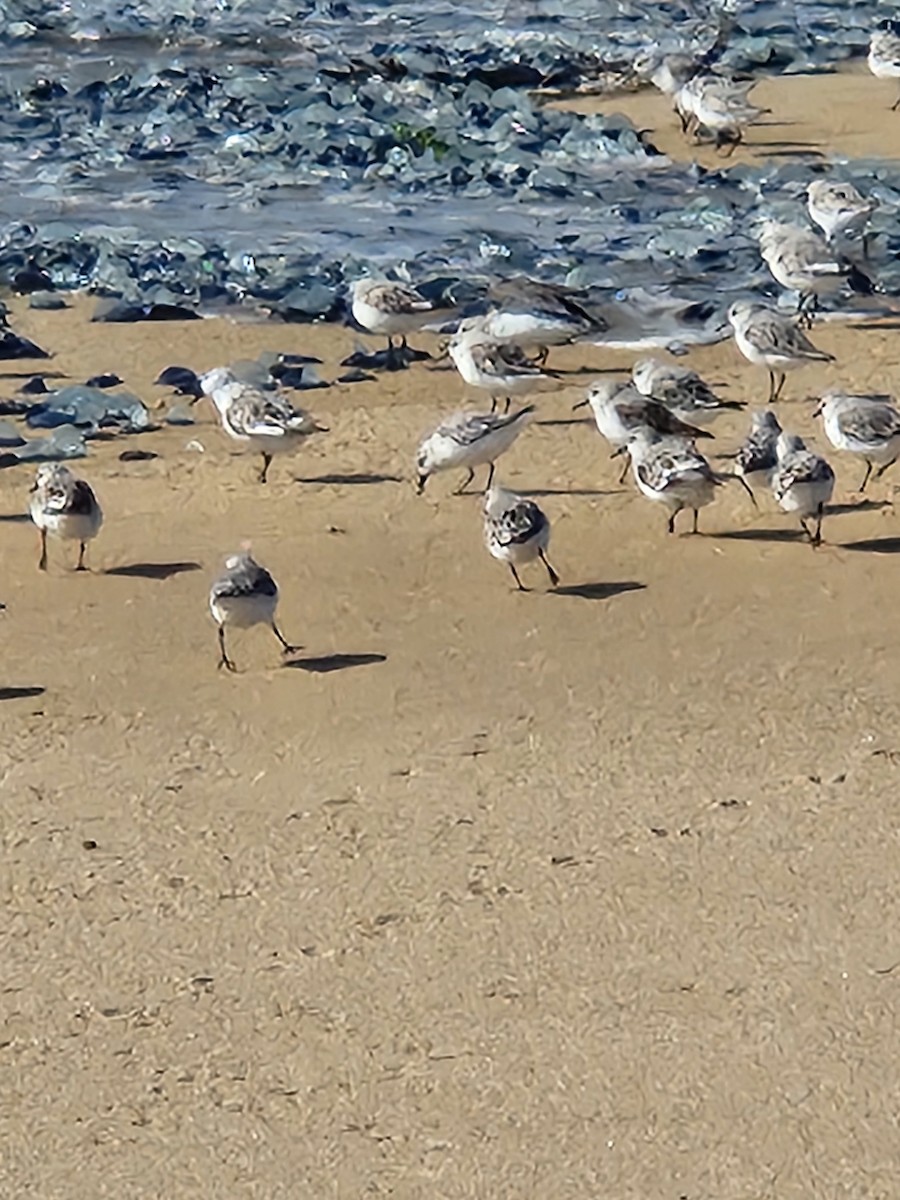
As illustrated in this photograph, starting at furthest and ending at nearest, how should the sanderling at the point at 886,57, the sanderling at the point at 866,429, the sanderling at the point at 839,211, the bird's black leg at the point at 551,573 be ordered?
the sanderling at the point at 886,57, the sanderling at the point at 839,211, the sanderling at the point at 866,429, the bird's black leg at the point at 551,573

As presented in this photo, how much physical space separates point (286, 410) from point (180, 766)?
308 cm

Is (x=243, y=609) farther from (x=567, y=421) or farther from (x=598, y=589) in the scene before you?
(x=567, y=421)

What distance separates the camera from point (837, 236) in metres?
16.2

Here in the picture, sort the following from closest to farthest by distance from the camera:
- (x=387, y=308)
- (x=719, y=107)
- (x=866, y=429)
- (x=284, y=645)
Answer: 1. (x=284, y=645)
2. (x=866, y=429)
3. (x=387, y=308)
4. (x=719, y=107)

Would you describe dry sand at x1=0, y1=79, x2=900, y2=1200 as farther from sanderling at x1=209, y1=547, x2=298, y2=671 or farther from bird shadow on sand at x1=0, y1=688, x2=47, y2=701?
sanderling at x1=209, y1=547, x2=298, y2=671

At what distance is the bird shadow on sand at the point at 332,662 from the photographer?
1045 centimetres

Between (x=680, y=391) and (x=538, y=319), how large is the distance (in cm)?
139

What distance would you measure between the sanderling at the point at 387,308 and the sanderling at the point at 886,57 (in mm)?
8417

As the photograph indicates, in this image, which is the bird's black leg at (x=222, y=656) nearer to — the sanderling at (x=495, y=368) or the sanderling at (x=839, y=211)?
the sanderling at (x=495, y=368)

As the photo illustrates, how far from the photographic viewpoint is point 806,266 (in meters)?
14.9

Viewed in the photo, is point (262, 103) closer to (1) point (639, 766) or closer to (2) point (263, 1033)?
(1) point (639, 766)

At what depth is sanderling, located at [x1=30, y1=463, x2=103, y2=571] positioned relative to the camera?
11117 millimetres

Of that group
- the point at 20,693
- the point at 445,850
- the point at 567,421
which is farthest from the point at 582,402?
the point at 445,850

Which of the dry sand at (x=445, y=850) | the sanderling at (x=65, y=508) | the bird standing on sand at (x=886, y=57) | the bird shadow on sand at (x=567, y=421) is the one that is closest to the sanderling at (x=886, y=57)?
the bird standing on sand at (x=886, y=57)
